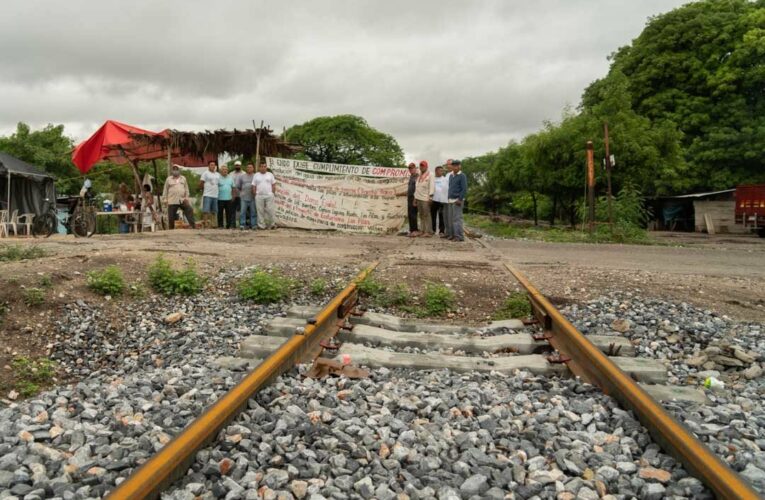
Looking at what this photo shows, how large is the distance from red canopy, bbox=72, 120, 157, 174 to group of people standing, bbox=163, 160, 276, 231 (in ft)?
5.82

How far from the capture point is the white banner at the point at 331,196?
15680 millimetres

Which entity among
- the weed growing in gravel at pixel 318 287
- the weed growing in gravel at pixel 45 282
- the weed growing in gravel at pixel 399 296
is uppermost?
the weed growing in gravel at pixel 45 282

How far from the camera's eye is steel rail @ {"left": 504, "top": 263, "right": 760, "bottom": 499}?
76.7 inches

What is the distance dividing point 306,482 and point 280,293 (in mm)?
3484

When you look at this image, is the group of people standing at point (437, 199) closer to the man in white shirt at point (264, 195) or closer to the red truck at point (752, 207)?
the man in white shirt at point (264, 195)

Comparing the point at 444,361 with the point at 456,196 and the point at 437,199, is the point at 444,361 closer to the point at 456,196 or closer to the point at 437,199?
the point at 456,196

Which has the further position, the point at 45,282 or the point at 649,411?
the point at 45,282

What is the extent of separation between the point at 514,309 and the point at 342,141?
47523 millimetres

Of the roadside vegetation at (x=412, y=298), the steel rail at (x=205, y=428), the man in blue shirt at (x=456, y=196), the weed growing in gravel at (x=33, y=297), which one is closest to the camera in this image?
the steel rail at (x=205, y=428)

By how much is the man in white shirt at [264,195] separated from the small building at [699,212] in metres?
21.3

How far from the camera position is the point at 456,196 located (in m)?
12.1

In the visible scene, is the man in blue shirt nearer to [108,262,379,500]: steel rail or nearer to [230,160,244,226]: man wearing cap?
[230,160,244,226]: man wearing cap

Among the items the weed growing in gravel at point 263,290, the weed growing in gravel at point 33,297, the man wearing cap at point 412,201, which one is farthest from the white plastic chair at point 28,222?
the weed growing in gravel at point 263,290

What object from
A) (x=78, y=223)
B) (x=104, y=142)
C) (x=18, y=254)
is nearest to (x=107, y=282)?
(x=18, y=254)
